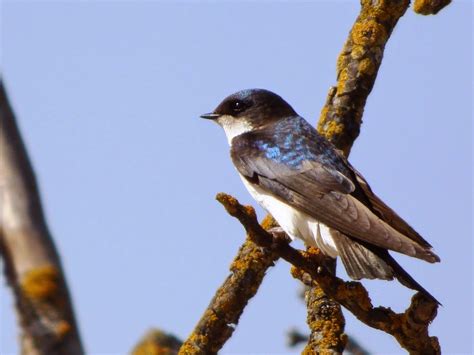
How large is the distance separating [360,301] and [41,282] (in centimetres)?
249

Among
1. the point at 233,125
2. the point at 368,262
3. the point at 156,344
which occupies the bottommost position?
the point at 156,344

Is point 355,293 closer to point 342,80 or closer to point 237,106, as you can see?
point 342,80

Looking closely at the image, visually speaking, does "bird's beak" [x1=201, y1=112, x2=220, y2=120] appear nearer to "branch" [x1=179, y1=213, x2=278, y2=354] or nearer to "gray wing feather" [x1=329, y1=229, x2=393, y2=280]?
"branch" [x1=179, y1=213, x2=278, y2=354]

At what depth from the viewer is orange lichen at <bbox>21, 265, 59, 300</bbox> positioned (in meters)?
1.51

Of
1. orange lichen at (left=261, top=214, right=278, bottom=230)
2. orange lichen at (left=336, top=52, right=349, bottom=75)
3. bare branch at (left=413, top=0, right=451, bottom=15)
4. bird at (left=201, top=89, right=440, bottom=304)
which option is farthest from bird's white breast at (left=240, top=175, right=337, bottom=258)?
bare branch at (left=413, top=0, right=451, bottom=15)

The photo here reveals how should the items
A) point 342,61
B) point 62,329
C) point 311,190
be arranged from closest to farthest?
point 62,329 → point 311,190 → point 342,61

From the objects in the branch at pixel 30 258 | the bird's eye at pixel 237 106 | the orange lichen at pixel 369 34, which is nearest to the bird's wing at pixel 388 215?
the orange lichen at pixel 369 34

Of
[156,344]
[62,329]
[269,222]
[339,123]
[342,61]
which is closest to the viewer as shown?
[62,329]

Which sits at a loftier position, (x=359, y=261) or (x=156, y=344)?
(x=359, y=261)

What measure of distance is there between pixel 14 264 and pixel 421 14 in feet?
15.2

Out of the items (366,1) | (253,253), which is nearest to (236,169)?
(253,253)

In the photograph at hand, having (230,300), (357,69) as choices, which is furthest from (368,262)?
(357,69)

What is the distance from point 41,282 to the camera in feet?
5.07

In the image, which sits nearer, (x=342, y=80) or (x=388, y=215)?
(x=388, y=215)
